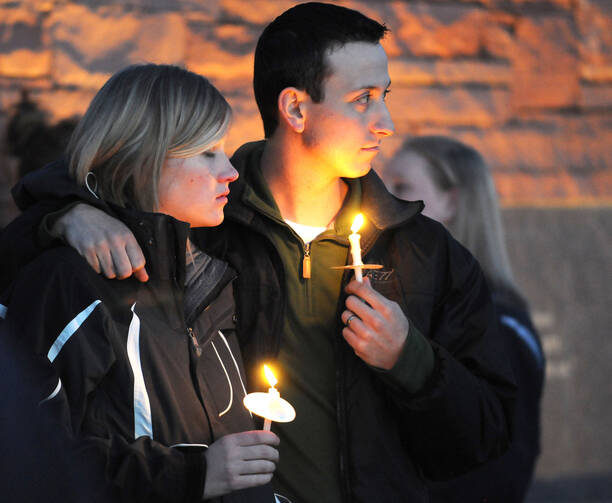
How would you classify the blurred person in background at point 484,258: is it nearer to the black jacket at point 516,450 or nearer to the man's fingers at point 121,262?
the black jacket at point 516,450

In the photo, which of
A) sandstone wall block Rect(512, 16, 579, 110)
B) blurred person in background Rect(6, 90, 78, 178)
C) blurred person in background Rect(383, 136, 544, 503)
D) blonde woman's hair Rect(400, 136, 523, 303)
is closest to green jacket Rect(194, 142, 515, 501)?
blurred person in background Rect(383, 136, 544, 503)

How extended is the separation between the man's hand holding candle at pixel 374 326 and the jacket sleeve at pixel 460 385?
0.13 metres

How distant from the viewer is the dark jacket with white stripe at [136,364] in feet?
5.55

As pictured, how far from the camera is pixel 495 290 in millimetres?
3070

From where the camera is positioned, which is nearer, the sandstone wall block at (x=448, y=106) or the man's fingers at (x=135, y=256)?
the man's fingers at (x=135, y=256)

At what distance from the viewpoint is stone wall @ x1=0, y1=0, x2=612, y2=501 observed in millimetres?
3963

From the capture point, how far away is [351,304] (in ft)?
6.51

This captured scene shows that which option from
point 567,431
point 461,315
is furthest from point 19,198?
point 567,431

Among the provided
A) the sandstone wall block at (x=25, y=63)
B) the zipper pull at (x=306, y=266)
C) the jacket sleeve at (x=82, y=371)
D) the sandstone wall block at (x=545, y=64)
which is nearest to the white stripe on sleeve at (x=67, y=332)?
the jacket sleeve at (x=82, y=371)

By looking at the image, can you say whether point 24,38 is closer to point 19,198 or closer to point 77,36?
point 77,36

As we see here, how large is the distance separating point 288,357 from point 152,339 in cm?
43

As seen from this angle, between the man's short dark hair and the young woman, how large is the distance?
0.34m

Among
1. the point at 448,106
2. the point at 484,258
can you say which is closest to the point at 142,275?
the point at 484,258

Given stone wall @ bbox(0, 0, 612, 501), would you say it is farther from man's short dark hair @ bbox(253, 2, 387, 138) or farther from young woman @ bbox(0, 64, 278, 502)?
young woman @ bbox(0, 64, 278, 502)
